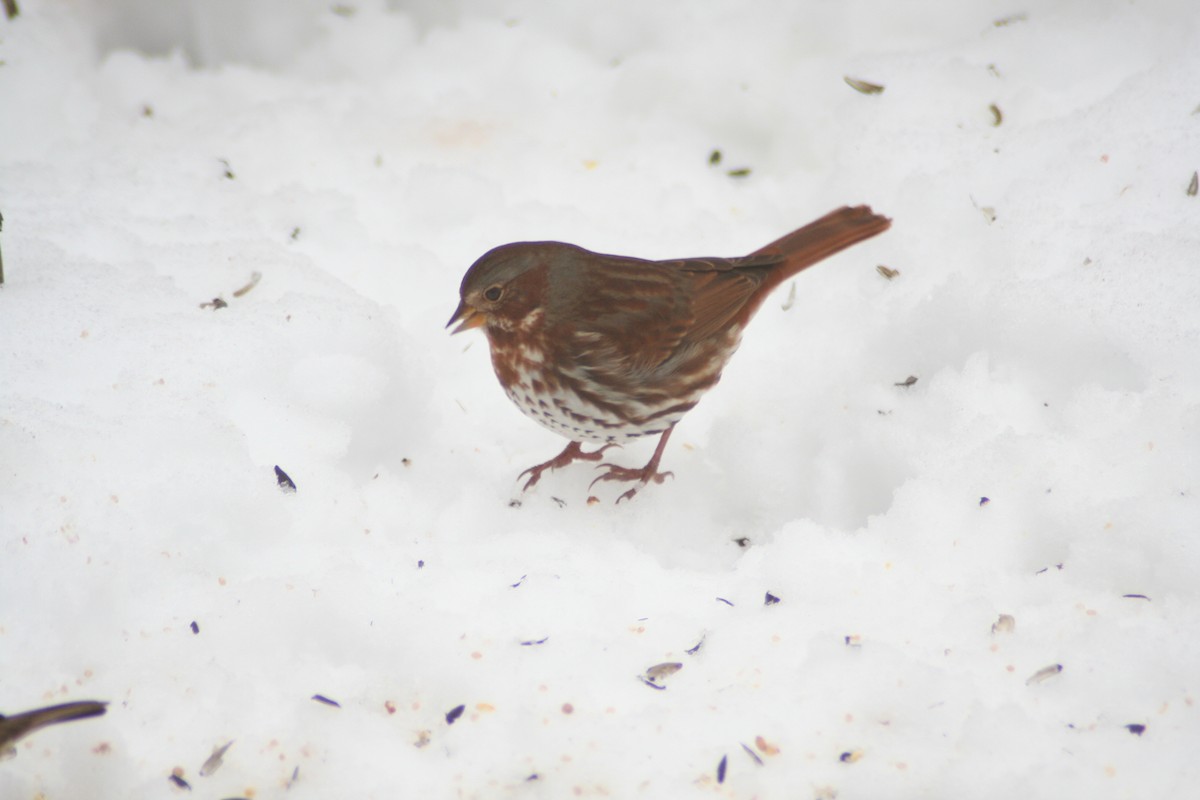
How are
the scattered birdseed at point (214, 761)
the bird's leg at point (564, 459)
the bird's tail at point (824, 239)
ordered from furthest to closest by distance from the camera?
the bird's tail at point (824, 239)
the bird's leg at point (564, 459)
the scattered birdseed at point (214, 761)

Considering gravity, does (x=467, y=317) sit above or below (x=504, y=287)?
below

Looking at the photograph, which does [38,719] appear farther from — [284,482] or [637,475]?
[637,475]

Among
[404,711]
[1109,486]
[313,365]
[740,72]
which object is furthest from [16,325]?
[1109,486]

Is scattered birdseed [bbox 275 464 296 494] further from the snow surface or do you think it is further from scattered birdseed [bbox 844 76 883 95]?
scattered birdseed [bbox 844 76 883 95]

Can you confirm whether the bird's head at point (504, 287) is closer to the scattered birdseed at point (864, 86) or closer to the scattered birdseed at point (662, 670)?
the scattered birdseed at point (662, 670)

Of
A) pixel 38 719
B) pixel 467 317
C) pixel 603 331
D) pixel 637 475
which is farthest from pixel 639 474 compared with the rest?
pixel 38 719

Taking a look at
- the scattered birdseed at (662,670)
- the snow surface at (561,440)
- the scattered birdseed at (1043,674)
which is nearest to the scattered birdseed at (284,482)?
the snow surface at (561,440)
